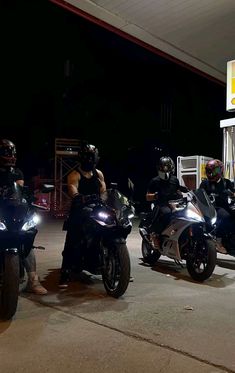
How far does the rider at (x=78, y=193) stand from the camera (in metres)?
6.66

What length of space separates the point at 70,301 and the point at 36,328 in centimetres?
107

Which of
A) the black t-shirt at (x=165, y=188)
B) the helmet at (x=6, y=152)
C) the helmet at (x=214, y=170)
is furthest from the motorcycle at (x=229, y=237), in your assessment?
the helmet at (x=6, y=152)

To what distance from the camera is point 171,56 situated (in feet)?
43.9

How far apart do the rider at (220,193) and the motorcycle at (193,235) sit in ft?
2.11

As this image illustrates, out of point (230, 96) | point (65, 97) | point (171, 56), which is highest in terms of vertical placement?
point (65, 97)

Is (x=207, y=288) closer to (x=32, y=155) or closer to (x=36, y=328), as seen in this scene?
(x=36, y=328)

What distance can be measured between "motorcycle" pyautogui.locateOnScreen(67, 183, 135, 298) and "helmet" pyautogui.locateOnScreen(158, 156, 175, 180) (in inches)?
68.2

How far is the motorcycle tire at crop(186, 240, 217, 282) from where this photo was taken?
6887mm

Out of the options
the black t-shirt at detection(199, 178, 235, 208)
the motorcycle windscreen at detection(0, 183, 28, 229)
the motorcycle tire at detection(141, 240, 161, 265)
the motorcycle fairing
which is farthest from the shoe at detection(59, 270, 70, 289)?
the black t-shirt at detection(199, 178, 235, 208)

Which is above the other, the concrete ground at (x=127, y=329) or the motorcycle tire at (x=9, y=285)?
the motorcycle tire at (x=9, y=285)

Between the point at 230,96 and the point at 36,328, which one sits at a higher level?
the point at 230,96

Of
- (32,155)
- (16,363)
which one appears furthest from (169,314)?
(32,155)

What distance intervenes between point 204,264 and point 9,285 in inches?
118

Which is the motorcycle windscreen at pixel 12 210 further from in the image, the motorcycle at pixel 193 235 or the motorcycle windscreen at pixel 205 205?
the motorcycle windscreen at pixel 205 205
